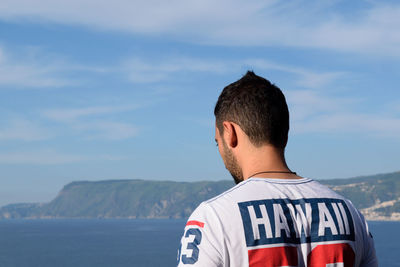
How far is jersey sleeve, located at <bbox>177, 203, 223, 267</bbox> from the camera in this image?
2.65 meters

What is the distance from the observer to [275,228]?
280 cm

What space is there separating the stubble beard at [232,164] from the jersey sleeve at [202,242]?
53 cm

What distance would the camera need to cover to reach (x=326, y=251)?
2.94 meters

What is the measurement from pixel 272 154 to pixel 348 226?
63 cm

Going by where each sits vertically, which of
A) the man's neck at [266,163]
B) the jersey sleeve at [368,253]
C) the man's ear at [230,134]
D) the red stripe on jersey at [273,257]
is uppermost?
the man's ear at [230,134]

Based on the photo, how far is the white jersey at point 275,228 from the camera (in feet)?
8.83

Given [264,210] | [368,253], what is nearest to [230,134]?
[264,210]

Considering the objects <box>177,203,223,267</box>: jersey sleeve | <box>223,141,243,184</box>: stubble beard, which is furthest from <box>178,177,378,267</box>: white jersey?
<box>223,141,243,184</box>: stubble beard

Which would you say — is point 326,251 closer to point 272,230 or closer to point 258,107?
point 272,230

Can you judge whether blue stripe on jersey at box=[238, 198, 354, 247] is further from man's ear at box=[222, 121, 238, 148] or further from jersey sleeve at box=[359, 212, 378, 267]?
man's ear at box=[222, 121, 238, 148]

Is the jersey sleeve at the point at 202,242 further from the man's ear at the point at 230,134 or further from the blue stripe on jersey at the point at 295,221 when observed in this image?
the man's ear at the point at 230,134

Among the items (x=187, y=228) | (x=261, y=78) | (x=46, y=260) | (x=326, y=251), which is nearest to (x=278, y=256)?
(x=326, y=251)

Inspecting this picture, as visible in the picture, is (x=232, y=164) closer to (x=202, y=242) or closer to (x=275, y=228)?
(x=275, y=228)

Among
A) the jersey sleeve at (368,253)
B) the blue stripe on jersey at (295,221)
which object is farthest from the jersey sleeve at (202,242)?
the jersey sleeve at (368,253)
